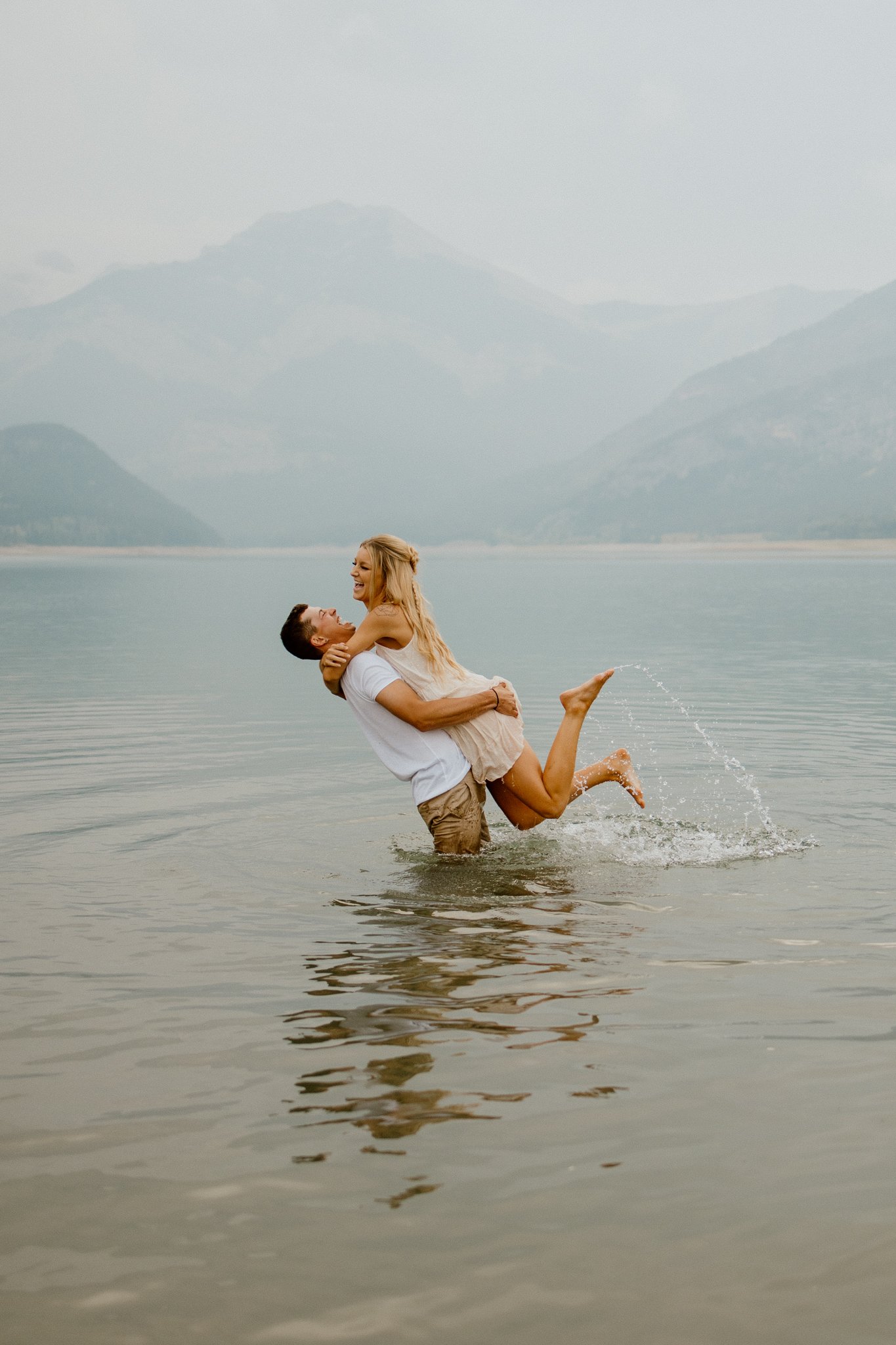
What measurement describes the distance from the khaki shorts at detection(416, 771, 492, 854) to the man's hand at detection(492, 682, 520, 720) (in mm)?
541

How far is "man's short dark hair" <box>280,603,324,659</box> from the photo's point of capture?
863 cm

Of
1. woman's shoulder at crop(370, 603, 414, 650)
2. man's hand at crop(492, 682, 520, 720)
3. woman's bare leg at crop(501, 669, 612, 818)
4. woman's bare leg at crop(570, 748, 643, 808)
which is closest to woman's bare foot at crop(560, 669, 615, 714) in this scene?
woman's bare leg at crop(501, 669, 612, 818)

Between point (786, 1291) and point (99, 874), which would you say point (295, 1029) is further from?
point (99, 874)

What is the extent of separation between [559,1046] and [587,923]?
2015mm

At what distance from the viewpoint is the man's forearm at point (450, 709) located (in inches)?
325

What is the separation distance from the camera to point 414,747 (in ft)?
28.2

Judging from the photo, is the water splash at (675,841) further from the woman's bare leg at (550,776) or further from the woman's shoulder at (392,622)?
the woman's shoulder at (392,622)

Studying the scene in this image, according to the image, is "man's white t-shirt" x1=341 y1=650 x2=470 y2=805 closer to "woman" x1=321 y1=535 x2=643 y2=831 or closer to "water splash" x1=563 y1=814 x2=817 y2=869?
"woman" x1=321 y1=535 x2=643 y2=831

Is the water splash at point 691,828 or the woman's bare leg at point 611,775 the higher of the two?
the woman's bare leg at point 611,775

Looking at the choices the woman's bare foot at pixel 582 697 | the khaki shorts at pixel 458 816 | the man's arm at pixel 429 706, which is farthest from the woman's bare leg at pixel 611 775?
the man's arm at pixel 429 706

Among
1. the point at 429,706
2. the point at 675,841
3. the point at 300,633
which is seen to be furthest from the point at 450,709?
the point at 675,841

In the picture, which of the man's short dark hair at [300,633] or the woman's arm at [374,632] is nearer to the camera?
the woman's arm at [374,632]

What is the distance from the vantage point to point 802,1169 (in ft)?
14.0

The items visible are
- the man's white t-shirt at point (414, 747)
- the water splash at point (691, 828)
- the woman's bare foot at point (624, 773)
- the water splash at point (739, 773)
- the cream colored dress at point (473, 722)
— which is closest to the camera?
the cream colored dress at point (473, 722)
